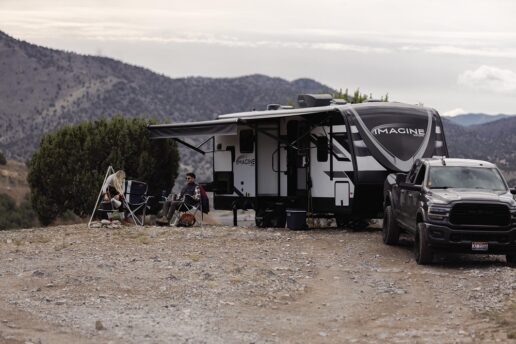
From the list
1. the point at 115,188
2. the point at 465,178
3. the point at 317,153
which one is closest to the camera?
the point at 465,178

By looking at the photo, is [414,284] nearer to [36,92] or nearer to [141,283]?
[141,283]

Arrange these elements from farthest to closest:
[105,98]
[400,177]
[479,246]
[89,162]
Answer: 1. [105,98]
2. [89,162]
3. [400,177]
4. [479,246]

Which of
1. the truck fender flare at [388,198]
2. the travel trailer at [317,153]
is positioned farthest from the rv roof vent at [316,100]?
the truck fender flare at [388,198]

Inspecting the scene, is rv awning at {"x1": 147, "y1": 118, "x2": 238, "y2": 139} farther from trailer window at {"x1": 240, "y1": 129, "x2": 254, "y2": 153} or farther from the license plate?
the license plate

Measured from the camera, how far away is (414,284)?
13.0 meters

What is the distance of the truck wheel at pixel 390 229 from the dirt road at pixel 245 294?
25 cm

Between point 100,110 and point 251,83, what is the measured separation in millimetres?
34284

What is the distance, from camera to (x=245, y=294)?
11969 mm

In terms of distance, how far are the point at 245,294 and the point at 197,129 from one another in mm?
11320

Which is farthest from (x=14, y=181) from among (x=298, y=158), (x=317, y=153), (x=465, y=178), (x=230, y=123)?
(x=465, y=178)

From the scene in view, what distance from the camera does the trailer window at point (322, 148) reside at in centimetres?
A: 2078

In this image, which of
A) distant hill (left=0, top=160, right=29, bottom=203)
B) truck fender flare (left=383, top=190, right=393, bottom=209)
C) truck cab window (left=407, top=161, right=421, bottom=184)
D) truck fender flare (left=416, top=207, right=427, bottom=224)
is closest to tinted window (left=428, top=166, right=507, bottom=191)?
truck fender flare (left=416, top=207, right=427, bottom=224)

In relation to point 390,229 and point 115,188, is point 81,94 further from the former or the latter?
point 390,229

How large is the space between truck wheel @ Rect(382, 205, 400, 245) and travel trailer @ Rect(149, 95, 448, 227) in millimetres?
1807
